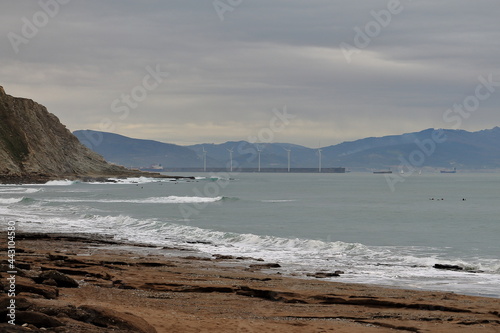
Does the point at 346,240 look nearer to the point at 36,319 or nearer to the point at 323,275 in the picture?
the point at 323,275

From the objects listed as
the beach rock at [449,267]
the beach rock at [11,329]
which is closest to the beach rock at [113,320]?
A: the beach rock at [11,329]

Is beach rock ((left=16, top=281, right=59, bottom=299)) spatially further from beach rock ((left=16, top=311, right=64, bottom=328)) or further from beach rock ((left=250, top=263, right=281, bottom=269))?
beach rock ((left=250, top=263, right=281, bottom=269))

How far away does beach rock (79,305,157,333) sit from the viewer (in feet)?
30.6

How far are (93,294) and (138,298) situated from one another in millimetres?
957

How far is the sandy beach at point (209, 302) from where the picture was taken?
9.55m

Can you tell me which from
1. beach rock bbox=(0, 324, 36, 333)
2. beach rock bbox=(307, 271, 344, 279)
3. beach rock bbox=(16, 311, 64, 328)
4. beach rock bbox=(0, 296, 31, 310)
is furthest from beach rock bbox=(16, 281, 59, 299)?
beach rock bbox=(307, 271, 344, 279)

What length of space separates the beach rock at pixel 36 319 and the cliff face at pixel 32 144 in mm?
129508

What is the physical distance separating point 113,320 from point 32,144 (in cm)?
14579

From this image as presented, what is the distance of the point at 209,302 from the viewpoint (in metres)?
13.8

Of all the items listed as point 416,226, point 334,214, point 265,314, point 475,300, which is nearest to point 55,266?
point 265,314

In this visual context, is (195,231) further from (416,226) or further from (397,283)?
(397,283)

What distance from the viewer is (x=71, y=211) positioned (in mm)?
52125

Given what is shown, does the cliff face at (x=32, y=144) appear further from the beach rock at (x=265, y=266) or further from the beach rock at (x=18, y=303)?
the beach rock at (x=18, y=303)

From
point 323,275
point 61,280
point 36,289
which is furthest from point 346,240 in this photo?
point 36,289
